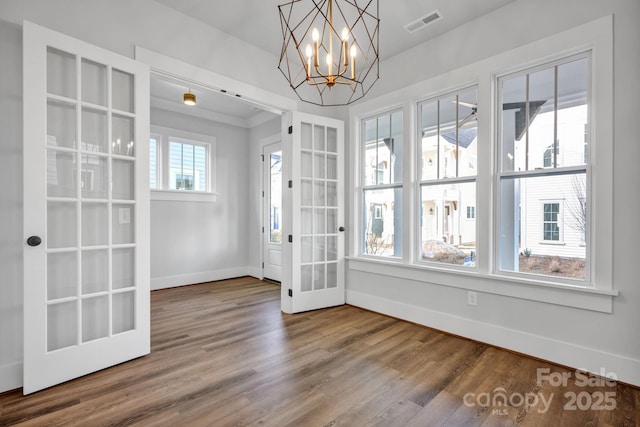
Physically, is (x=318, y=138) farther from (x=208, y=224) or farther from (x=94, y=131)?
(x=208, y=224)

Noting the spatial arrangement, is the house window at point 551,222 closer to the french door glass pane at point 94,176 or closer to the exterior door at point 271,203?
the french door glass pane at point 94,176

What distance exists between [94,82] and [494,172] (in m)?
3.28

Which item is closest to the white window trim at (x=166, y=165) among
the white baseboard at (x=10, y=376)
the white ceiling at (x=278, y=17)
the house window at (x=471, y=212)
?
the white ceiling at (x=278, y=17)

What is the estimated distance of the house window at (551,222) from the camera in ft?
7.89

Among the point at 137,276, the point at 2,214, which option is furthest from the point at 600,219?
the point at 2,214

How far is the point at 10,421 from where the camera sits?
1.66 meters

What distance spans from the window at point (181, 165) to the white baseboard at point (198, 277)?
4.11 ft

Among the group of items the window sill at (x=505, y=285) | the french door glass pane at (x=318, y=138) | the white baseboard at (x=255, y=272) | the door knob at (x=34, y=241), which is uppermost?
the french door glass pane at (x=318, y=138)

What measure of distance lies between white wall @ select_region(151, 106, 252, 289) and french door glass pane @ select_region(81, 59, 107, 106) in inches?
103

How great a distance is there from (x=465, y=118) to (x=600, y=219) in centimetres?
137

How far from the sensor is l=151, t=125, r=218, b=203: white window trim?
15.5ft

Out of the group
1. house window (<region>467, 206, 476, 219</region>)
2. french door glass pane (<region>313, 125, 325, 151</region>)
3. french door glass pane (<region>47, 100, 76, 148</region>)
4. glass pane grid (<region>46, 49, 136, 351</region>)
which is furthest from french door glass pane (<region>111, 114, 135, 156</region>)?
house window (<region>467, 206, 476, 219</region>)

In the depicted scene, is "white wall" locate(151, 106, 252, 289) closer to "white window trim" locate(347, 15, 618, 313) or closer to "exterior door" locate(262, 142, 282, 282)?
"exterior door" locate(262, 142, 282, 282)

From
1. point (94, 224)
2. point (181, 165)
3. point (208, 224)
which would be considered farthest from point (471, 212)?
point (181, 165)
